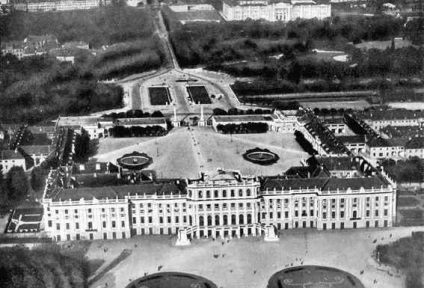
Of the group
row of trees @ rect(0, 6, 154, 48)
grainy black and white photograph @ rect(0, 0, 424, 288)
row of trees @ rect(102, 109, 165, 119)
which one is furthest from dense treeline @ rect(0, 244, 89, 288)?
row of trees @ rect(0, 6, 154, 48)

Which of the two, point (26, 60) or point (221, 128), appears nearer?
point (221, 128)

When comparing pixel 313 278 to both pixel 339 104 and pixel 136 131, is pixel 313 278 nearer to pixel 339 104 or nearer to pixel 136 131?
pixel 136 131

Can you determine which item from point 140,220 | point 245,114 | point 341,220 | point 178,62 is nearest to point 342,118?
point 245,114

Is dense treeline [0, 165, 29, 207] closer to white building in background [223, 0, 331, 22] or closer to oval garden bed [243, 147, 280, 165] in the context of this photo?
oval garden bed [243, 147, 280, 165]

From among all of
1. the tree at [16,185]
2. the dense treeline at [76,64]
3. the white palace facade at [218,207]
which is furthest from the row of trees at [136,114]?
the white palace facade at [218,207]

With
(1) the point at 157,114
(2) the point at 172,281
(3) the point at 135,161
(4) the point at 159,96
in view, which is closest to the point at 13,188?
(3) the point at 135,161

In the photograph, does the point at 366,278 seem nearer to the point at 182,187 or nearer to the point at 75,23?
the point at 182,187

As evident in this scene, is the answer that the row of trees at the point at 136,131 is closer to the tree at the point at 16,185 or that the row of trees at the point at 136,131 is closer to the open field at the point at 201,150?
the open field at the point at 201,150
